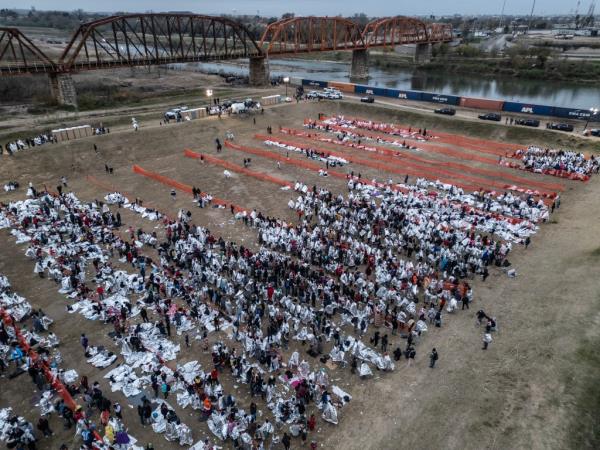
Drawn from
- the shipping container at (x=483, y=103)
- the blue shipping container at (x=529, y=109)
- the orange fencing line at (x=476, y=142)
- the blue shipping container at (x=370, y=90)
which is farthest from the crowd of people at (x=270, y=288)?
the blue shipping container at (x=370, y=90)

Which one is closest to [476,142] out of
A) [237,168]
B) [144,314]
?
[237,168]

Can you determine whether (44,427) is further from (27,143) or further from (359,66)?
(359,66)

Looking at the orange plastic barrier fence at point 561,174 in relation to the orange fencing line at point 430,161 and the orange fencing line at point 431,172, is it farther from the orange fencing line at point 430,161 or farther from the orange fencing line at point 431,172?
the orange fencing line at point 431,172

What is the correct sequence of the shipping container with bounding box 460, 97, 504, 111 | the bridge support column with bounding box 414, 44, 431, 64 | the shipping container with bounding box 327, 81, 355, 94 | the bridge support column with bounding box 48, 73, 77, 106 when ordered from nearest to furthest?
the bridge support column with bounding box 48, 73, 77, 106 < the shipping container with bounding box 460, 97, 504, 111 < the shipping container with bounding box 327, 81, 355, 94 < the bridge support column with bounding box 414, 44, 431, 64

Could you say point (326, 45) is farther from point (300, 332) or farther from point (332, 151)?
point (300, 332)

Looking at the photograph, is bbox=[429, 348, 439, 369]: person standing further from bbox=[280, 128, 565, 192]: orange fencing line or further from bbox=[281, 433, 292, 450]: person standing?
bbox=[280, 128, 565, 192]: orange fencing line

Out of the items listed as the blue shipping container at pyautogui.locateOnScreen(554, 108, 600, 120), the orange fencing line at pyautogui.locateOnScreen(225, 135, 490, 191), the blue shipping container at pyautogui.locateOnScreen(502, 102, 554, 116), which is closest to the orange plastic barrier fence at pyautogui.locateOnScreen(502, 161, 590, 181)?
the orange fencing line at pyautogui.locateOnScreen(225, 135, 490, 191)
